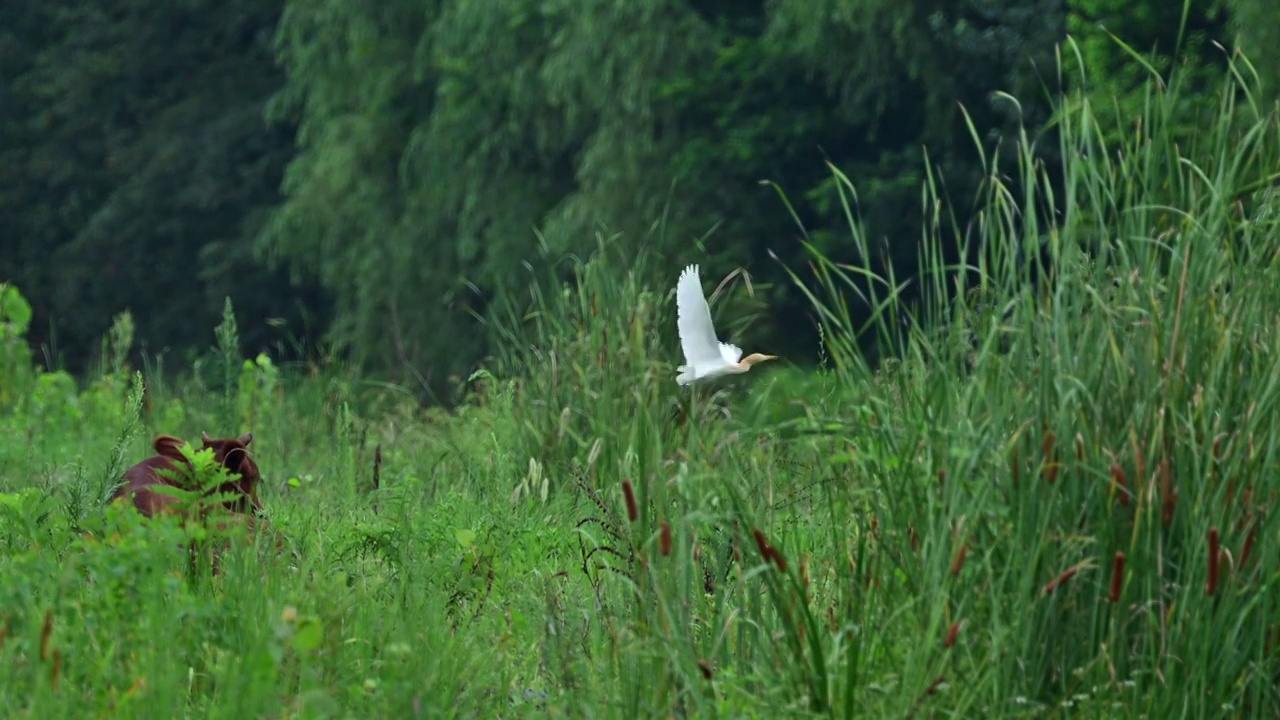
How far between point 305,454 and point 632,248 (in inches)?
288

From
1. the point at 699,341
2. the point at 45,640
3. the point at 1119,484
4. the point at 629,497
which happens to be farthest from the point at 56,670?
the point at 699,341

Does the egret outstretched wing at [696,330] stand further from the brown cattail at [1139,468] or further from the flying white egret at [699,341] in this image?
the brown cattail at [1139,468]

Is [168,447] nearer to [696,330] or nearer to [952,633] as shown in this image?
[696,330]

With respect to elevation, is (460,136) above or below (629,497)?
below

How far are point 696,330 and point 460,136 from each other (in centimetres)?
1290

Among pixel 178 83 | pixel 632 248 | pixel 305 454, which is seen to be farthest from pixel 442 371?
pixel 305 454

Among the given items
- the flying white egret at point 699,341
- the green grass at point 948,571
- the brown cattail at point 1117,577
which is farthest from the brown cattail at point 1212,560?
the flying white egret at point 699,341

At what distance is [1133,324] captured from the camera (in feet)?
8.96

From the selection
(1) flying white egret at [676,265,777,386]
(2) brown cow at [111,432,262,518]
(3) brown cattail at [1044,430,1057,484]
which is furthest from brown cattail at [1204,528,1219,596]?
(2) brown cow at [111,432,262,518]

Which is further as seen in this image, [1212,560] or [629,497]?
[629,497]

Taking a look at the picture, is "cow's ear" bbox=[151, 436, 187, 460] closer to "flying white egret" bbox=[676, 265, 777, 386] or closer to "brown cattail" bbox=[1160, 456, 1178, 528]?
"flying white egret" bbox=[676, 265, 777, 386]

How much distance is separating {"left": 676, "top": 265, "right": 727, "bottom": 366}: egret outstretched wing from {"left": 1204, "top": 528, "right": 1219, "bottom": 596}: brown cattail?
6.18 feet

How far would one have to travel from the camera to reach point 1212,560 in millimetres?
2377

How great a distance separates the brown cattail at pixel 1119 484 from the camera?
2.47 m
